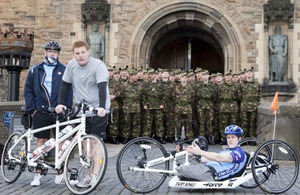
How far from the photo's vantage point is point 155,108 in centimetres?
1218

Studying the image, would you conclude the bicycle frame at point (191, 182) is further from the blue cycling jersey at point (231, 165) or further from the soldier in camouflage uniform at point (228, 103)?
the soldier in camouflage uniform at point (228, 103)

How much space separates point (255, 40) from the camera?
15.6 metres

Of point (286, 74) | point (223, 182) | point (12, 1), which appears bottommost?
point (223, 182)

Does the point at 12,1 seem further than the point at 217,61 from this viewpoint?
No

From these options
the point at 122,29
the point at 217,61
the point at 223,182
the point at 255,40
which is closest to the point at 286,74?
the point at 255,40

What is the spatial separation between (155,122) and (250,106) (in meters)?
2.25

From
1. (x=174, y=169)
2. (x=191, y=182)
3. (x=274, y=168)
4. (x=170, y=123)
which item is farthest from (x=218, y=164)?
(x=170, y=123)

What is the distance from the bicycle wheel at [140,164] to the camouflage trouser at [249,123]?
6376 mm

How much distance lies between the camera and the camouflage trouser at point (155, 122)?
12.2 metres

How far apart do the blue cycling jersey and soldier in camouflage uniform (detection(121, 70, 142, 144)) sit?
6198 millimetres

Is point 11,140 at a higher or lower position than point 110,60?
lower

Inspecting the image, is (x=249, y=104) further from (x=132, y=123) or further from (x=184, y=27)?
(x=184, y=27)

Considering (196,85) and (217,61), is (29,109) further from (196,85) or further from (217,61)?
(217,61)

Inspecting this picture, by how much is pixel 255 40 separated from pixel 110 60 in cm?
445
